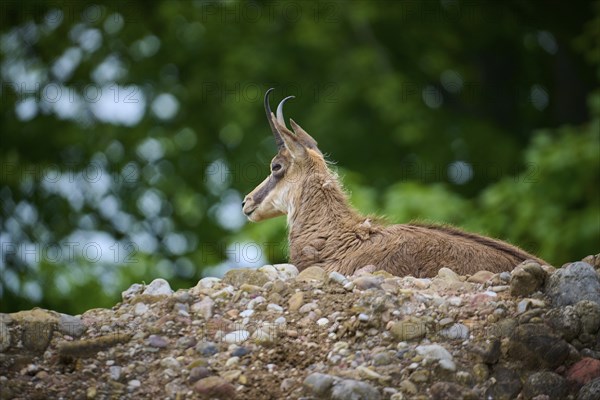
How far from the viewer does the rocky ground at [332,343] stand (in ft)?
24.2

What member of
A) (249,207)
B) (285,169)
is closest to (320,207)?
(285,169)

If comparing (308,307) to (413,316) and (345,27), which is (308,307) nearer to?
(413,316)

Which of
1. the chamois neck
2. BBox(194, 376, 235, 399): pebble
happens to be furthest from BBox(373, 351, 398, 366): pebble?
the chamois neck

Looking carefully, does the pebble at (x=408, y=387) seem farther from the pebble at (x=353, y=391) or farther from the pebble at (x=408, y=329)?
the pebble at (x=408, y=329)

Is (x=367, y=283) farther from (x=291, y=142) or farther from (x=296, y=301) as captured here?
(x=291, y=142)

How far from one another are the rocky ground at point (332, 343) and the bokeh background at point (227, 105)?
13.7m

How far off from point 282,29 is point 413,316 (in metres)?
20.4

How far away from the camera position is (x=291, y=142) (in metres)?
11.6

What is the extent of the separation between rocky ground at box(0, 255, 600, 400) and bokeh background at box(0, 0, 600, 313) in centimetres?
1368

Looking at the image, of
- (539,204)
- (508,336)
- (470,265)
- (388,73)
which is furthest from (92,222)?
(508,336)

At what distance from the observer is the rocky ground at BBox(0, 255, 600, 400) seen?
739cm

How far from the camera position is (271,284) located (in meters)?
8.77

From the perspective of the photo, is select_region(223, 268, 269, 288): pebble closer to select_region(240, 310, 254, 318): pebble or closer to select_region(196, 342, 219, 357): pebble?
select_region(240, 310, 254, 318): pebble

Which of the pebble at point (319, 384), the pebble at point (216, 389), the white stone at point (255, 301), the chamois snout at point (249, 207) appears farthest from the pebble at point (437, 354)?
the chamois snout at point (249, 207)
